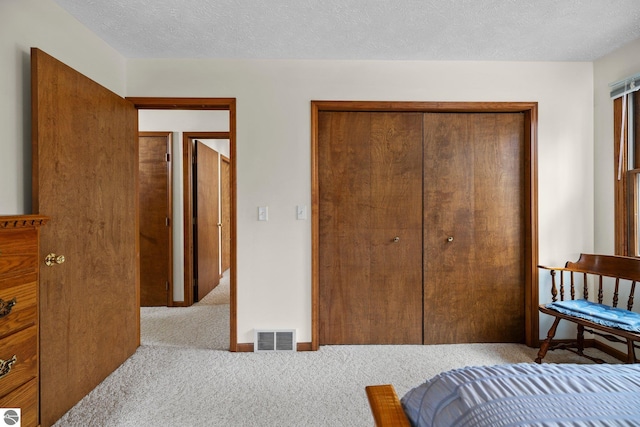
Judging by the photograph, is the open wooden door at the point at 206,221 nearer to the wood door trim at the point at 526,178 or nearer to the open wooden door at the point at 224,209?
the open wooden door at the point at 224,209

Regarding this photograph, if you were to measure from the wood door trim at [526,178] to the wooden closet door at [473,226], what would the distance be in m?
0.06

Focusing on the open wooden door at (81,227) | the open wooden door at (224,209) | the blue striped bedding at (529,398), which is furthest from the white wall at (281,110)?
the open wooden door at (224,209)

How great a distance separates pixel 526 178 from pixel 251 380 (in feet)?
8.58

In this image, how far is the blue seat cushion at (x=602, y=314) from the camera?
182cm

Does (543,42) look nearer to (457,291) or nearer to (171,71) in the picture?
(457,291)

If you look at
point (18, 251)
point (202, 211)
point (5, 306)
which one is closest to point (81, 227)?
point (18, 251)

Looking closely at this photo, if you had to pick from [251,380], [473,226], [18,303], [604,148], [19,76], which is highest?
[19,76]

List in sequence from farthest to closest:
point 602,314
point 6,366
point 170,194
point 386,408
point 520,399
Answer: point 170,194 < point 602,314 < point 6,366 < point 386,408 < point 520,399

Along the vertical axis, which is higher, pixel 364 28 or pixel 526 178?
pixel 364 28

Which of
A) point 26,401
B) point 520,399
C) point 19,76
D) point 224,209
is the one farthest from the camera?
point 224,209

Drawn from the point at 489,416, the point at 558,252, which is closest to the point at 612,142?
the point at 558,252

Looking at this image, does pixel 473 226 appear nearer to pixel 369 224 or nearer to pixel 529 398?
pixel 369 224

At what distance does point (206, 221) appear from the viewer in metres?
3.98

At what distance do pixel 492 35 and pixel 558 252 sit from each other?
1.77 m
